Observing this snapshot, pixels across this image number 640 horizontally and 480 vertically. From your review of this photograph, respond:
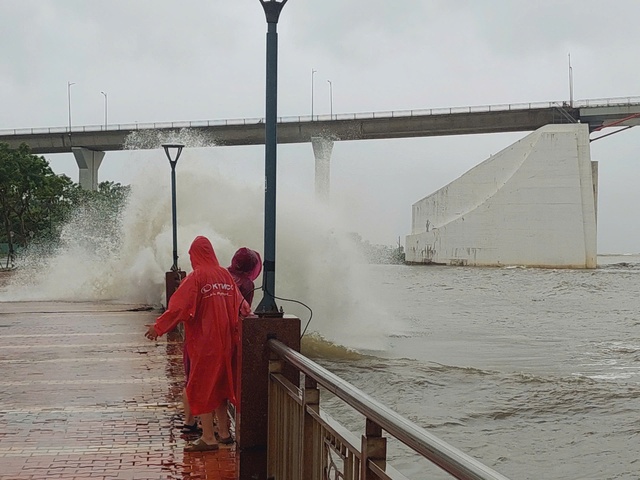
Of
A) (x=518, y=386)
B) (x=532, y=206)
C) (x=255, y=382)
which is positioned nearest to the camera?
(x=255, y=382)

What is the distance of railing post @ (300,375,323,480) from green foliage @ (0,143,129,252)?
39.8 metres

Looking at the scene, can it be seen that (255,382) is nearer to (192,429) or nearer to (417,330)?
(192,429)

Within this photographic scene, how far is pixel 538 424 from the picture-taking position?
1148cm

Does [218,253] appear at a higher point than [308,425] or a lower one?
higher

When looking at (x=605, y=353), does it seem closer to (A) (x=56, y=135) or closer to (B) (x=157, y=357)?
(B) (x=157, y=357)

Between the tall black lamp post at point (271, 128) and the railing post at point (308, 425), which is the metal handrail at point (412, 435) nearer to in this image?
the railing post at point (308, 425)

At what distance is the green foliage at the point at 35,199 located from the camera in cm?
4794

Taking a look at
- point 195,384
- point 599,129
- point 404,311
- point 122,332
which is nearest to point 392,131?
point 599,129

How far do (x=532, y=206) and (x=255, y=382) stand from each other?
2367 inches

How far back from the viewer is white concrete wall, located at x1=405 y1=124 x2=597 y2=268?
202ft

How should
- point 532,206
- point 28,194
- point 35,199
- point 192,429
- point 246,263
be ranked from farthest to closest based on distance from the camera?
point 532,206 → point 35,199 → point 28,194 → point 192,429 → point 246,263

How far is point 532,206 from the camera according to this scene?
63.3 metres

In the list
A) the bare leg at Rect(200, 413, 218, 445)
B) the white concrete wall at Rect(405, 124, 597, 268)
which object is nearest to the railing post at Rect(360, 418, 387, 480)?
the bare leg at Rect(200, 413, 218, 445)

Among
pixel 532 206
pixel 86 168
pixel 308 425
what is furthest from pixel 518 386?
pixel 86 168
